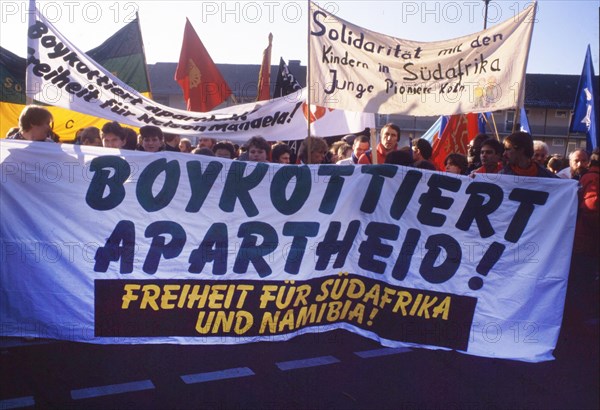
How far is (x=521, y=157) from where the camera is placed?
14.9ft

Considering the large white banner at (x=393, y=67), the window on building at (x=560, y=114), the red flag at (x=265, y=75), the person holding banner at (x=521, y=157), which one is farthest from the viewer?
the window on building at (x=560, y=114)

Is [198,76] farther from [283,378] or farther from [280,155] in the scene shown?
[283,378]

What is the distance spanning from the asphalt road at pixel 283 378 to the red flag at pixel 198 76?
13.0 ft

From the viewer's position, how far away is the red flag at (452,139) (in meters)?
8.21

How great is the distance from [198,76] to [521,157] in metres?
4.41

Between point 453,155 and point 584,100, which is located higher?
point 584,100

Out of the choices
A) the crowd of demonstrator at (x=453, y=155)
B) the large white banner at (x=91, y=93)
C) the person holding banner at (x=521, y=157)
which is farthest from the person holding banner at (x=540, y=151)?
the large white banner at (x=91, y=93)

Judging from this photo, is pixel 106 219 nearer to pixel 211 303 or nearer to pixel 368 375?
Answer: pixel 211 303

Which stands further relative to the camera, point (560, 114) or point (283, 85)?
point (560, 114)

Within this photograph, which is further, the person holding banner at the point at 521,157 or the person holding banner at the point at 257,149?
the person holding banner at the point at 257,149

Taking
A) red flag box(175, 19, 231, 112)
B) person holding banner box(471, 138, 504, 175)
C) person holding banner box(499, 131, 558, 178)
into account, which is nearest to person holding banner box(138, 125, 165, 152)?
red flag box(175, 19, 231, 112)

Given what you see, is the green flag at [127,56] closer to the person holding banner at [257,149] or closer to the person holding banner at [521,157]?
the person holding banner at [257,149]

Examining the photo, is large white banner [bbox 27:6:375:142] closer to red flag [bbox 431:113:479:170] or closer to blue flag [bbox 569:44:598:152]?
red flag [bbox 431:113:479:170]

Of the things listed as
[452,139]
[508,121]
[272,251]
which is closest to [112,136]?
[272,251]
